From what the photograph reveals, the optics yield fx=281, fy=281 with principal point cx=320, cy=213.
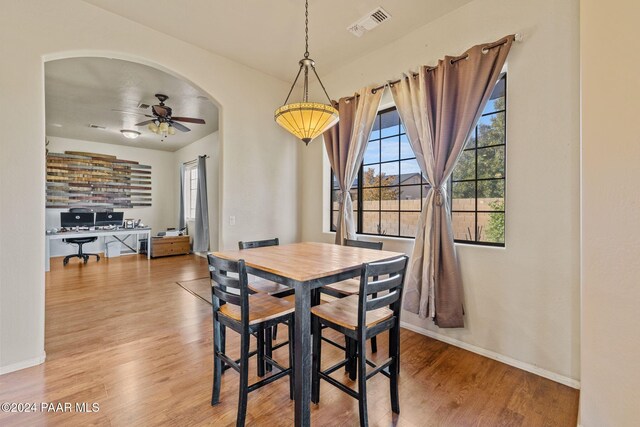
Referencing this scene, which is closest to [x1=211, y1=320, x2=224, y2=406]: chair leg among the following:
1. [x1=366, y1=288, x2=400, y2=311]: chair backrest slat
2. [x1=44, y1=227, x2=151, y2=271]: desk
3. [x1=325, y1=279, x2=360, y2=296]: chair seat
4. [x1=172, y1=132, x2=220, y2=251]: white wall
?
[x1=325, y1=279, x2=360, y2=296]: chair seat

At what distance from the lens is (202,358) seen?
89.8 inches

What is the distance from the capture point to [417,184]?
288cm

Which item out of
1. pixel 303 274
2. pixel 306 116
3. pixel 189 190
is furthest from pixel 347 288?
pixel 189 190

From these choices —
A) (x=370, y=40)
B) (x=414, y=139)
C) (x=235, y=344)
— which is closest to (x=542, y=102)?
(x=414, y=139)

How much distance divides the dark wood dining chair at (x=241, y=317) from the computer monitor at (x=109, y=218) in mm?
6597

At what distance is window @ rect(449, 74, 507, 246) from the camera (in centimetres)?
235

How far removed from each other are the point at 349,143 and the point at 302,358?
96.6 inches

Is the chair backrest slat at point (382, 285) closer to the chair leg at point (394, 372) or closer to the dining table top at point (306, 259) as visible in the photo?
the dining table top at point (306, 259)

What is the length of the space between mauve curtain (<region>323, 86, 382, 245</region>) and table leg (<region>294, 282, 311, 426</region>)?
1771 millimetres

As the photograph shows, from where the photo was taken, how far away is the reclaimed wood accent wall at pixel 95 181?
657 centimetres

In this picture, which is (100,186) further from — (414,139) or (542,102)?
(542,102)

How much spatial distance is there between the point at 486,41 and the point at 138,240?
7.92 m

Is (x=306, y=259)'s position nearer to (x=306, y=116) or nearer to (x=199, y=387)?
(x=306, y=116)

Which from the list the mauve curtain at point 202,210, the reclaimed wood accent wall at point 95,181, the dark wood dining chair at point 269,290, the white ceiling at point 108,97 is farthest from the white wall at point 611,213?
the reclaimed wood accent wall at point 95,181
